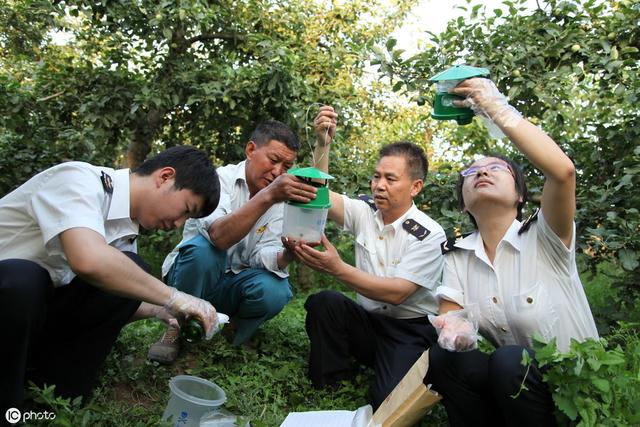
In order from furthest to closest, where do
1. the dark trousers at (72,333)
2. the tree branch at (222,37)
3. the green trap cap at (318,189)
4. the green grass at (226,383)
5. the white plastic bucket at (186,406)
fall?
the tree branch at (222,37) < the green trap cap at (318,189) < the green grass at (226,383) < the dark trousers at (72,333) < the white plastic bucket at (186,406)

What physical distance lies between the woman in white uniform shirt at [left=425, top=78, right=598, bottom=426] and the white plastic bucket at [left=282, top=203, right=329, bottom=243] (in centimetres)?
64

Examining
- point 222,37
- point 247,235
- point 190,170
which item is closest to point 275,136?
point 247,235

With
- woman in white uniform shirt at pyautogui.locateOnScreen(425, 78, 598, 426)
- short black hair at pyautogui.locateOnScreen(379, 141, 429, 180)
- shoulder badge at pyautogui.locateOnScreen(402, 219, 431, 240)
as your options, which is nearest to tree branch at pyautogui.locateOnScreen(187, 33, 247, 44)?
short black hair at pyautogui.locateOnScreen(379, 141, 429, 180)

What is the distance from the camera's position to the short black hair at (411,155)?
9.59 feet

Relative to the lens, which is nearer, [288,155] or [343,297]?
[343,297]

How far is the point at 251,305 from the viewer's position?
117 inches

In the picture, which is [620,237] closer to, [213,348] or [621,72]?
[621,72]

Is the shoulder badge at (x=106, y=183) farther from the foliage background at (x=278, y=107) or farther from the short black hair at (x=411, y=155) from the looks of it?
the short black hair at (x=411, y=155)

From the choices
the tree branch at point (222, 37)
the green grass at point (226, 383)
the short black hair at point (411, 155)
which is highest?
the tree branch at point (222, 37)

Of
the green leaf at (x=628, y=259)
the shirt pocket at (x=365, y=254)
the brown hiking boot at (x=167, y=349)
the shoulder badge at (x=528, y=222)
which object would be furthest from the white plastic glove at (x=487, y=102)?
the brown hiking boot at (x=167, y=349)

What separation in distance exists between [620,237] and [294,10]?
374 centimetres

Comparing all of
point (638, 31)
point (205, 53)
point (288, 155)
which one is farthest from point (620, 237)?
point (205, 53)

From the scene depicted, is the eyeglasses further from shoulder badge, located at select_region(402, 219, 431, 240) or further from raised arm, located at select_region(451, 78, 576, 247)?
shoulder badge, located at select_region(402, 219, 431, 240)

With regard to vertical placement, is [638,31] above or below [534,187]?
above
